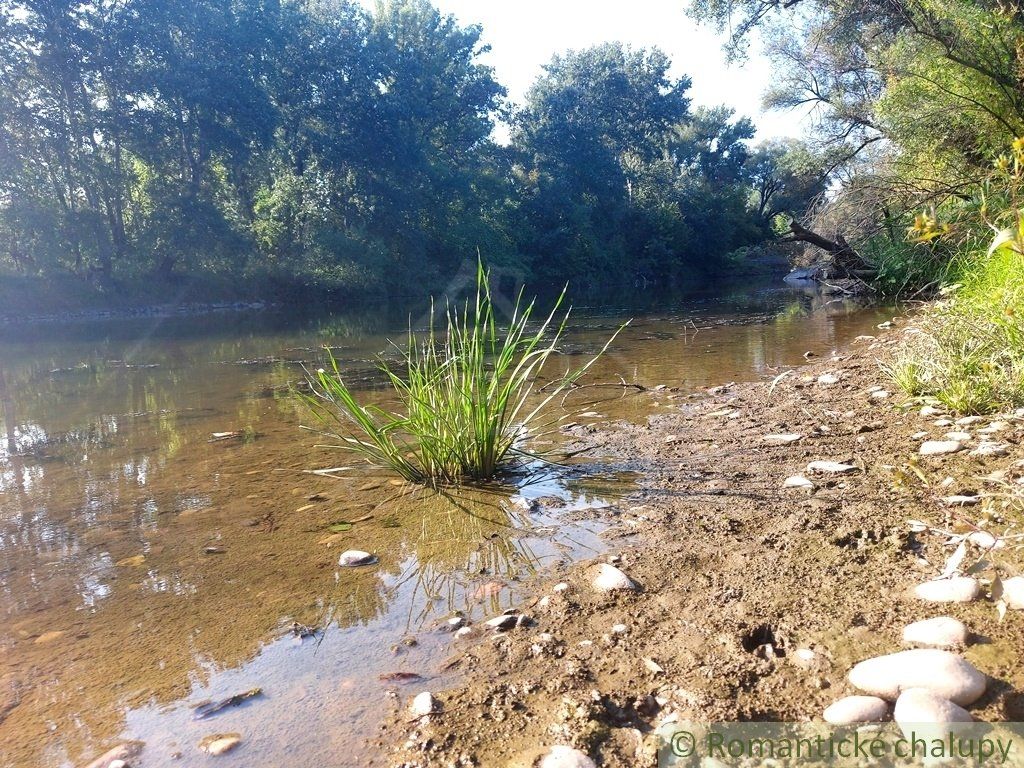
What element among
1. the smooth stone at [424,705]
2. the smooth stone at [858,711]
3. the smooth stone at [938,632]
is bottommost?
the smooth stone at [424,705]

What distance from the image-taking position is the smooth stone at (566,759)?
1278 mm

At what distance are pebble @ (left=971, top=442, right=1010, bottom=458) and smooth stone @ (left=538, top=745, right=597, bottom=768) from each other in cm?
212

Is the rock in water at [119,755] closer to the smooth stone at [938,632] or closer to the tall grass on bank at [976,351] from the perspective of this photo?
the smooth stone at [938,632]

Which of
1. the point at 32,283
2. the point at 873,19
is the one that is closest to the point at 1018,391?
the point at 873,19

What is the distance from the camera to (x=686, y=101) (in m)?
40.6

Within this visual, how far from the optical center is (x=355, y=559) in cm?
240

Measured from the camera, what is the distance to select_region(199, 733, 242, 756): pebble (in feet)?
4.81

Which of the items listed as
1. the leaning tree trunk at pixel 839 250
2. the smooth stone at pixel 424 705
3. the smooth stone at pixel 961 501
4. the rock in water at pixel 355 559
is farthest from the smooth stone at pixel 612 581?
the leaning tree trunk at pixel 839 250

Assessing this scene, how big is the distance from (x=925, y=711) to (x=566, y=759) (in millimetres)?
619

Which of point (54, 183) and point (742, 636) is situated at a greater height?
point (54, 183)

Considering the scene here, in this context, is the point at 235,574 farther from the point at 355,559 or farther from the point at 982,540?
the point at 982,540

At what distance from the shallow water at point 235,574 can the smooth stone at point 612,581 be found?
22cm

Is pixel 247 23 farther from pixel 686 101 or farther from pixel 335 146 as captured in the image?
pixel 686 101

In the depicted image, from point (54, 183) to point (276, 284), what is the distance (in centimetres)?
667
